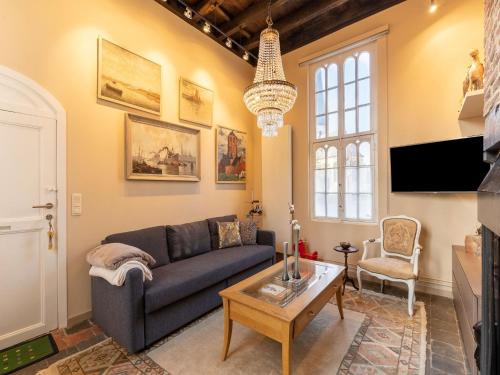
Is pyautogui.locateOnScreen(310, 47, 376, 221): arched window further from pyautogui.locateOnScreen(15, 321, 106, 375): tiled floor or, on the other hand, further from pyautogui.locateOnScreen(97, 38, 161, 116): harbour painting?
pyautogui.locateOnScreen(15, 321, 106, 375): tiled floor

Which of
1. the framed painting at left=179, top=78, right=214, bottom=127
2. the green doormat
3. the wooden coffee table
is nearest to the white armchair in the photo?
the wooden coffee table

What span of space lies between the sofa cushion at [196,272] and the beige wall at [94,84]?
2.71ft

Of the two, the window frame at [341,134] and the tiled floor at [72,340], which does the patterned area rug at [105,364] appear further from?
the window frame at [341,134]

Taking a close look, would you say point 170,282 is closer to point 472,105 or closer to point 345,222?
point 345,222

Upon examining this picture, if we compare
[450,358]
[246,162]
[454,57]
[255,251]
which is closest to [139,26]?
[246,162]

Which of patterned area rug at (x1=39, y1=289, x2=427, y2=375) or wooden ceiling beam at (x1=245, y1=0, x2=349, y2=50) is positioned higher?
wooden ceiling beam at (x1=245, y1=0, x2=349, y2=50)

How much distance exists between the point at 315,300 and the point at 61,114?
9.81 feet

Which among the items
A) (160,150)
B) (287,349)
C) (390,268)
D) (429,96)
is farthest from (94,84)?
(429,96)

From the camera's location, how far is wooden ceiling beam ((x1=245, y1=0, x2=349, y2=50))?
3.46 metres

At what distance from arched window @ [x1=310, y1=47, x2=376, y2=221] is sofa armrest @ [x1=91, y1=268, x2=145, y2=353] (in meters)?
3.07

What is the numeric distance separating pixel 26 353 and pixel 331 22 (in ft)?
18.3

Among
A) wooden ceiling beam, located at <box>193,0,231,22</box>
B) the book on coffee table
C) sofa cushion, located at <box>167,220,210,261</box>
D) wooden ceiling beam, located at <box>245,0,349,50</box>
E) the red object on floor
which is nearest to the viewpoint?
the book on coffee table

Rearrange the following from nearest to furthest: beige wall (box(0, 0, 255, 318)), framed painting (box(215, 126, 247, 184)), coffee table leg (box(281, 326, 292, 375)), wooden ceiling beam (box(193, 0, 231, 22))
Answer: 1. coffee table leg (box(281, 326, 292, 375))
2. beige wall (box(0, 0, 255, 318))
3. wooden ceiling beam (box(193, 0, 231, 22))
4. framed painting (box(215, 126, 247, 184))

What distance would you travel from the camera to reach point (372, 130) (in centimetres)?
356
